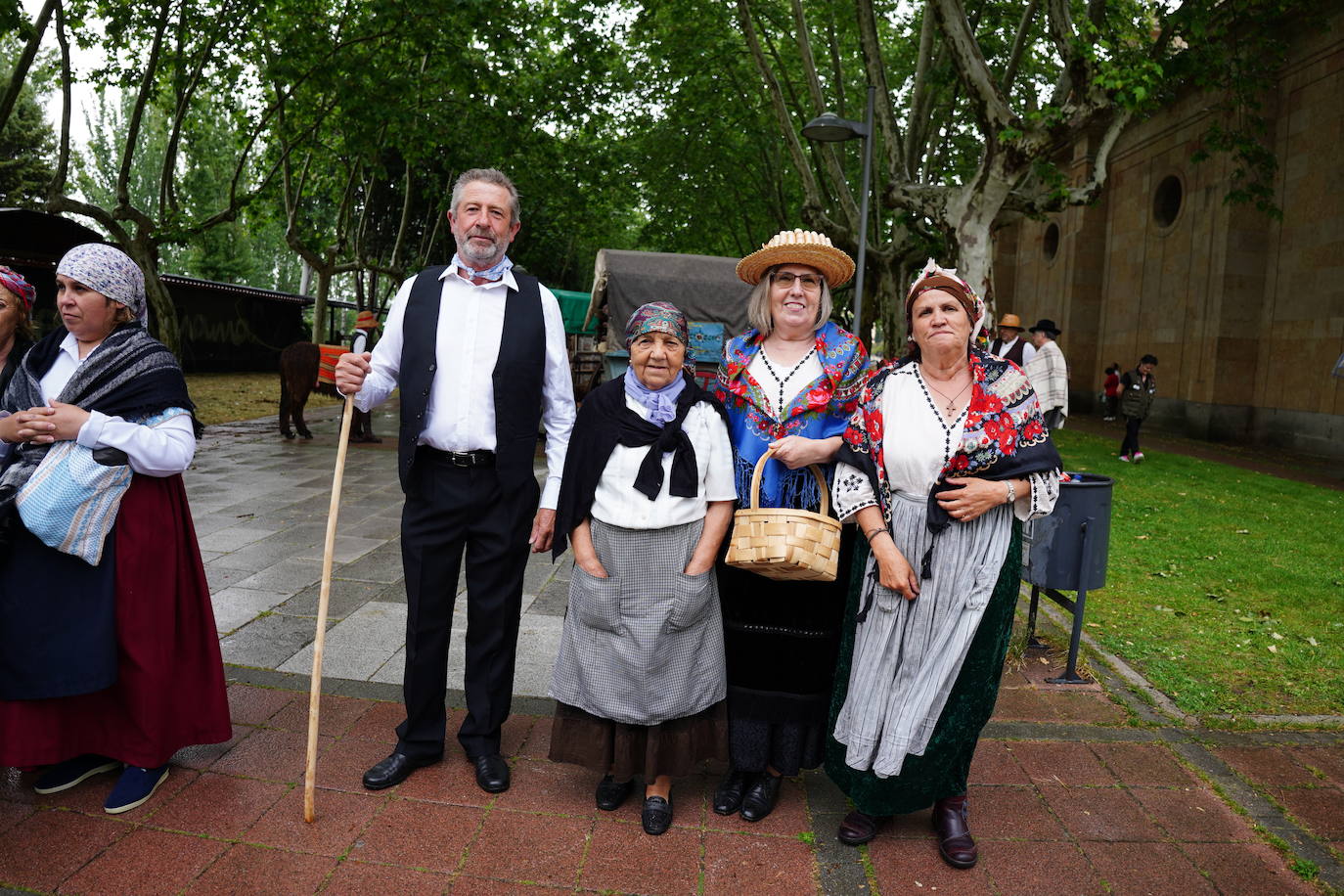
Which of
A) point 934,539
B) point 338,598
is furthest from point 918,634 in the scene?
point 338,598

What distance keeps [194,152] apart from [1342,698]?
40.0 metres

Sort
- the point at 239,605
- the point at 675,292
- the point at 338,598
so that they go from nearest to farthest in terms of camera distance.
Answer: the point at 239,605 → the point at 338,598 → the point at 675,292

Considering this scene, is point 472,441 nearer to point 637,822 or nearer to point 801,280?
point 801,280

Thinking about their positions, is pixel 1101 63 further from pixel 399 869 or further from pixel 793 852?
pixel 399 869

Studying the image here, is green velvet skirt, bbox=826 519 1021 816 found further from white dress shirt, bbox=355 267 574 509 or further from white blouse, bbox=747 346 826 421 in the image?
white dress shirt, bbox=355 267 574 509

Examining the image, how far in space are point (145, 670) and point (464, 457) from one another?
1.29 m

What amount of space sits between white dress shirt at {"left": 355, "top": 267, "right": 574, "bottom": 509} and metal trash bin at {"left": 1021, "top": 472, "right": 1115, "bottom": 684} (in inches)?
100

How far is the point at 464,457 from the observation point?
313cm

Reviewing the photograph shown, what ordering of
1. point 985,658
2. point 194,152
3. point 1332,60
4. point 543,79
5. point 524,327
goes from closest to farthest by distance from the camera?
1. point 985,658
2. point 524,327
3. point 1332,60
4. point 543,79
5. point 194,152

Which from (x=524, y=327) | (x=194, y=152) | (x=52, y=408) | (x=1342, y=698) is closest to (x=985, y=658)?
(x=524, y=327)

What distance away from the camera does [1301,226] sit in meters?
15.1

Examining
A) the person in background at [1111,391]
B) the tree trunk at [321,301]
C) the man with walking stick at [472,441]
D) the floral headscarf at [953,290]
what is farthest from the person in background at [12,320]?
the person in background at [1111,391]

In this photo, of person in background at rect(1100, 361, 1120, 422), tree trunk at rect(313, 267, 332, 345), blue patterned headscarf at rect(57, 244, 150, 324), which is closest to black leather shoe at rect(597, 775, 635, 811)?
blue patterned headscarf at rect(57, 244, 150, 324)

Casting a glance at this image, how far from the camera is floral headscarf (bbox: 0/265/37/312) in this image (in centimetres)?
310
